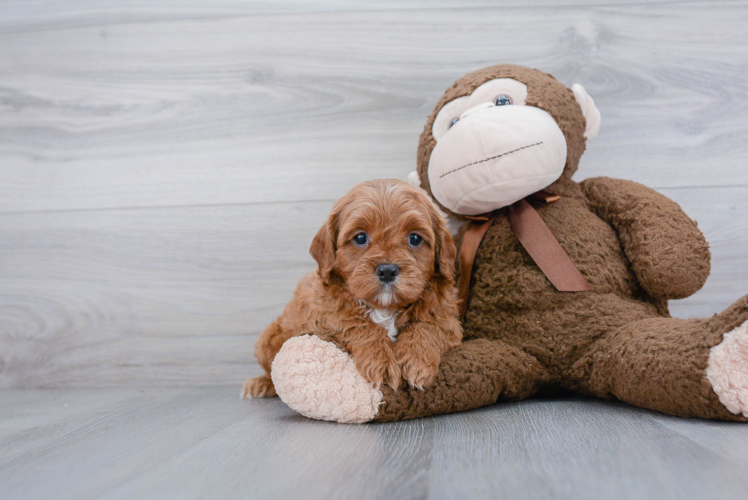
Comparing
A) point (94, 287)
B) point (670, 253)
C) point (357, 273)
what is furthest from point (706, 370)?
point (94, 287)

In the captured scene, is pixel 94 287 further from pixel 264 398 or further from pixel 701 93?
pixel 701 93

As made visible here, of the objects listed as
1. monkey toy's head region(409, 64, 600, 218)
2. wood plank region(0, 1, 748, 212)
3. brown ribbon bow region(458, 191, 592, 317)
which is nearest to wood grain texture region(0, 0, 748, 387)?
wood plank region(0, 1, 748, 212)

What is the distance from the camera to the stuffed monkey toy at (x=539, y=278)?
3.86 feet

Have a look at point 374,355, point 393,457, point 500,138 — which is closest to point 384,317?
point 374,355

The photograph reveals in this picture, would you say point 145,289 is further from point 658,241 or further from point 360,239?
point 658,241

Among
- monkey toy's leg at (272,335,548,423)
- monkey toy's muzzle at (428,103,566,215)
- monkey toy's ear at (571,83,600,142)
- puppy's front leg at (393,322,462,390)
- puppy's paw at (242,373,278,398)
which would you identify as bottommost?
puppy's paw at (242,373,278,398)

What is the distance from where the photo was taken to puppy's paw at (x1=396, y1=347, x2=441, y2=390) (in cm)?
119

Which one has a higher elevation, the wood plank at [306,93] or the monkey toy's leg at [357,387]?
the wood plank at [306,93]

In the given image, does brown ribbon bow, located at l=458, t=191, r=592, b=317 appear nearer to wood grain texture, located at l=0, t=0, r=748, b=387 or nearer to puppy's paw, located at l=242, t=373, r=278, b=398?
wood grain texture, located at l=0, t=0, r=748, b=387

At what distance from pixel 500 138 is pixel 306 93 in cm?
92

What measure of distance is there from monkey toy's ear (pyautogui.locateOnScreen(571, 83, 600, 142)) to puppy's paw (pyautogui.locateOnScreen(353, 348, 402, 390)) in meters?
0.92

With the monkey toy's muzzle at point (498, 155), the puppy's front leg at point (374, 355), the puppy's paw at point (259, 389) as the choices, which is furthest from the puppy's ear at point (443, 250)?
the puppy's paw at point (259, 389)

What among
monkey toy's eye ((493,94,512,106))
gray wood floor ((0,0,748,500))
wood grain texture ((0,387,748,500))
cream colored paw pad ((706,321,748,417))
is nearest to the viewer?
wood grain texture ((0,387,748,500))

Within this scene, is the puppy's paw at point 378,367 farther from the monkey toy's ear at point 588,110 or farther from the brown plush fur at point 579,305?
the monkey toy's ear at point 588,110
